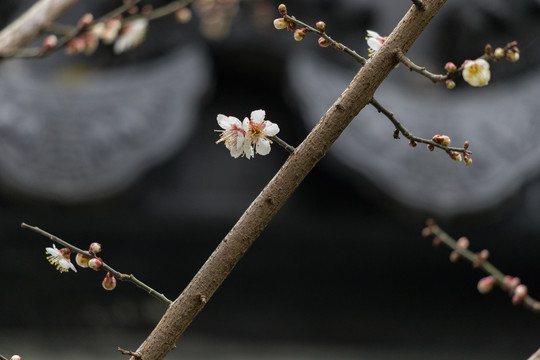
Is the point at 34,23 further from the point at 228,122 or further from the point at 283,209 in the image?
the point at 283,209

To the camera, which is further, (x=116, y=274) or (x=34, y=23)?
(x=34, y=23)

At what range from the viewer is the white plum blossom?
2.36 ft

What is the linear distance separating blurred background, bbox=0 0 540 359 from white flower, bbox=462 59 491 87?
1.25 meters

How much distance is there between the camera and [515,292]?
573 millimetres

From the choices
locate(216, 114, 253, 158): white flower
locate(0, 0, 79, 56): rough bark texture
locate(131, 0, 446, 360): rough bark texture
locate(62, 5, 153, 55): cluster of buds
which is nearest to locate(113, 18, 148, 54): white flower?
locate(62, 5, 153, 55): cluster of buds

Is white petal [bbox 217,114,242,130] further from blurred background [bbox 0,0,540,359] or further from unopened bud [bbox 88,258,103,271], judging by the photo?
blurred background [bbox 0,0,540,359]

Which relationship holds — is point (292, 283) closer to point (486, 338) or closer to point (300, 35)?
point (486, 338)

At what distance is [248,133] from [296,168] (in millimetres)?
117

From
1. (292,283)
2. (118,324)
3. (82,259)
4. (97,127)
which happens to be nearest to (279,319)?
(292,283)

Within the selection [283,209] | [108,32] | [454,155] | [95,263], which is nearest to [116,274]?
[95,263]

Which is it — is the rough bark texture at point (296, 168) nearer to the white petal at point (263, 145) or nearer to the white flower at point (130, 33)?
the white petal at point (263, 145)

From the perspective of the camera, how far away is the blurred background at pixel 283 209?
1975mm

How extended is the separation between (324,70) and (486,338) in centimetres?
91

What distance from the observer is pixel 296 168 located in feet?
2.05
